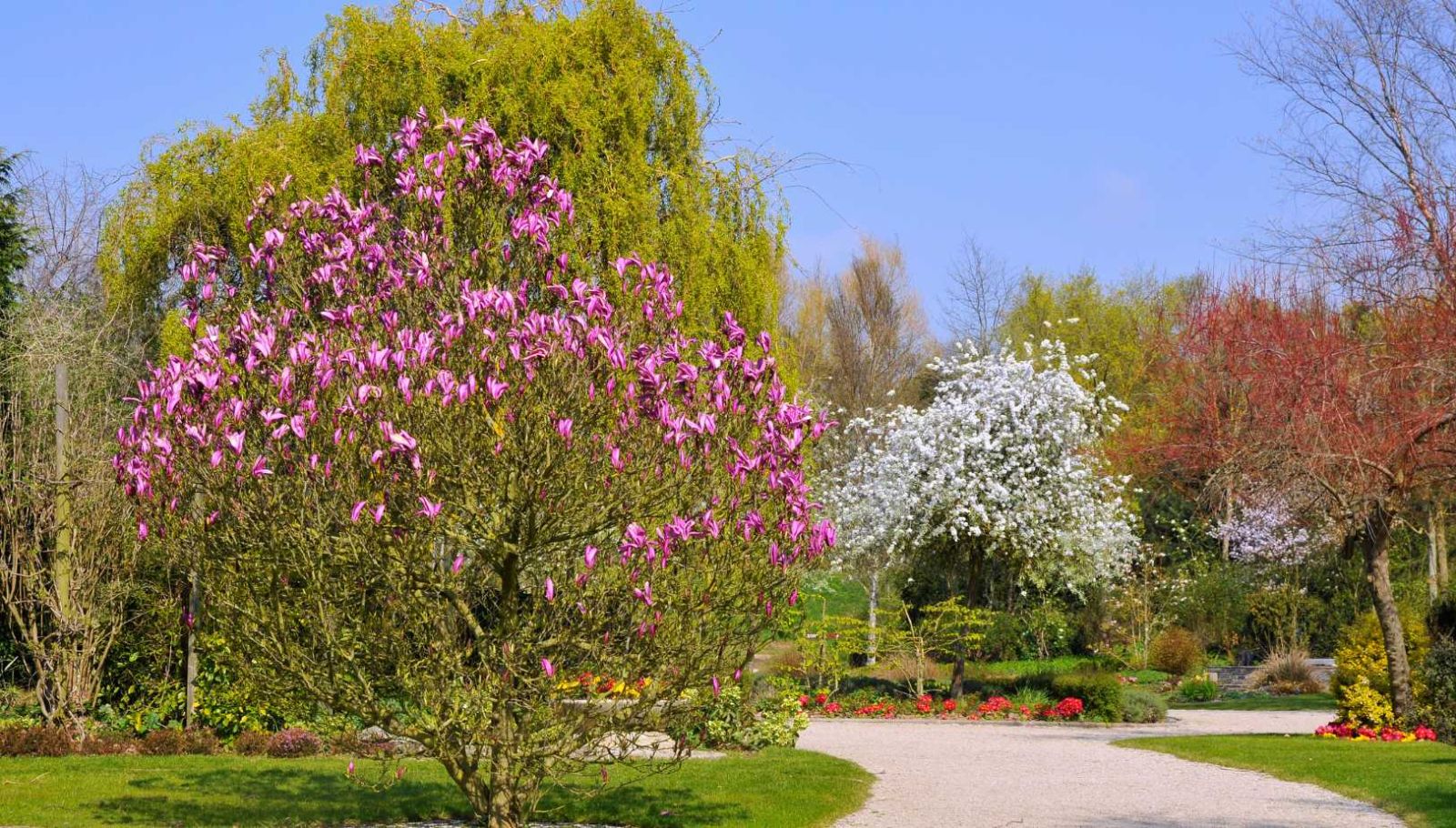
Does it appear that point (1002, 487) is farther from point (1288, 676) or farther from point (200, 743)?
point (200, 743)

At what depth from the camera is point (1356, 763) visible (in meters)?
12.1

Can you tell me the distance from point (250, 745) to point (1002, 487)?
10.7 metres

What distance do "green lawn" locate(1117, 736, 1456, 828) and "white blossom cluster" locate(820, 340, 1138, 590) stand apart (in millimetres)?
4279

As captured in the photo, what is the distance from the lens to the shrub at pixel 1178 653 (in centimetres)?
2389

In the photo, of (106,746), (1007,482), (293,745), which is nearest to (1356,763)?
(1007,482)

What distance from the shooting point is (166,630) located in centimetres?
1319

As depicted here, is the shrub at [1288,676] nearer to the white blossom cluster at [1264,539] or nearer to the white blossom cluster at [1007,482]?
the white blossom cluster at [1264,539]

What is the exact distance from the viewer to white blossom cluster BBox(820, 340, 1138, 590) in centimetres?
1892

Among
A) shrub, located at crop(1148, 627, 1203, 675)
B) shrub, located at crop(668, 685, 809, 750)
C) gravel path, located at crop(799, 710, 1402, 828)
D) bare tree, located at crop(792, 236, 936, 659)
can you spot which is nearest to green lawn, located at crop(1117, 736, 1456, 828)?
gravel path, located at crop(799, 710, 1402, 828)

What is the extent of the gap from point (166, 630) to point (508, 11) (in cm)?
870

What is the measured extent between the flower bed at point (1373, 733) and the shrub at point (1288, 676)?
684 cm

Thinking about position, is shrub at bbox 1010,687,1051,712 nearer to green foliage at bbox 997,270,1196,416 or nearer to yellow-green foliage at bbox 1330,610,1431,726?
yellow-green foliage at bbox 1330,610,1431,726

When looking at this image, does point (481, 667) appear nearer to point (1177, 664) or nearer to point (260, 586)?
point (260, 586)

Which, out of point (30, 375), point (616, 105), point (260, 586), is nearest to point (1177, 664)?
point (616, 105)
